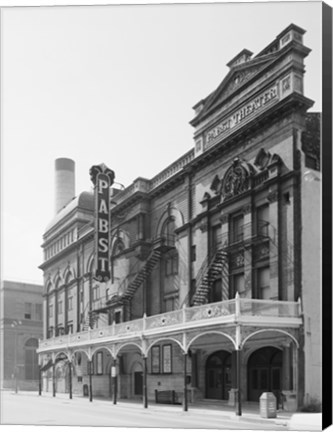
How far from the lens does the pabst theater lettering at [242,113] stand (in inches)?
1166

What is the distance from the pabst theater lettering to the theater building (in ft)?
0.19

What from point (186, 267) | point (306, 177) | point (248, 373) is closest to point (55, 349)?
point (186, 267)

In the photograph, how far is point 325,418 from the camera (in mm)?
22703

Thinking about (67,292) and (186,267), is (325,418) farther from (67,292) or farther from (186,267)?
(67,292)

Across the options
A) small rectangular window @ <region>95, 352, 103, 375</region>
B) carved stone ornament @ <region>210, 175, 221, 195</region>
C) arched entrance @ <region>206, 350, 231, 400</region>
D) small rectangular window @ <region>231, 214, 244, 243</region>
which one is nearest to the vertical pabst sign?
carved stone ornament @ <region>210, 175, 221, 195</region>

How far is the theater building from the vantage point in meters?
27.5

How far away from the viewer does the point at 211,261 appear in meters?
32.9

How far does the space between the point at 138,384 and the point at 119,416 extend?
41.7 feet

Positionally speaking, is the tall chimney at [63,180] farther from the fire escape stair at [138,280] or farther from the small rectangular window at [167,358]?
the small rectangular window at [167,358]

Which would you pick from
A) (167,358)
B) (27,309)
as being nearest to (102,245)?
(27,309)

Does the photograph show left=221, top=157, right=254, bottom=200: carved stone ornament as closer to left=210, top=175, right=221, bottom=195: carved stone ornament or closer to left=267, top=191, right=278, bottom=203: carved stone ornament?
left=210, top=175, right=221, bottom=195: carved stone ornament

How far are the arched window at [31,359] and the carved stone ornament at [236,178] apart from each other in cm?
1584

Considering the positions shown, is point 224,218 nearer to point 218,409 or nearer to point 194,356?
point 194,356

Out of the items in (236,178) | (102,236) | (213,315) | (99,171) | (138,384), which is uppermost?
(99,171)
